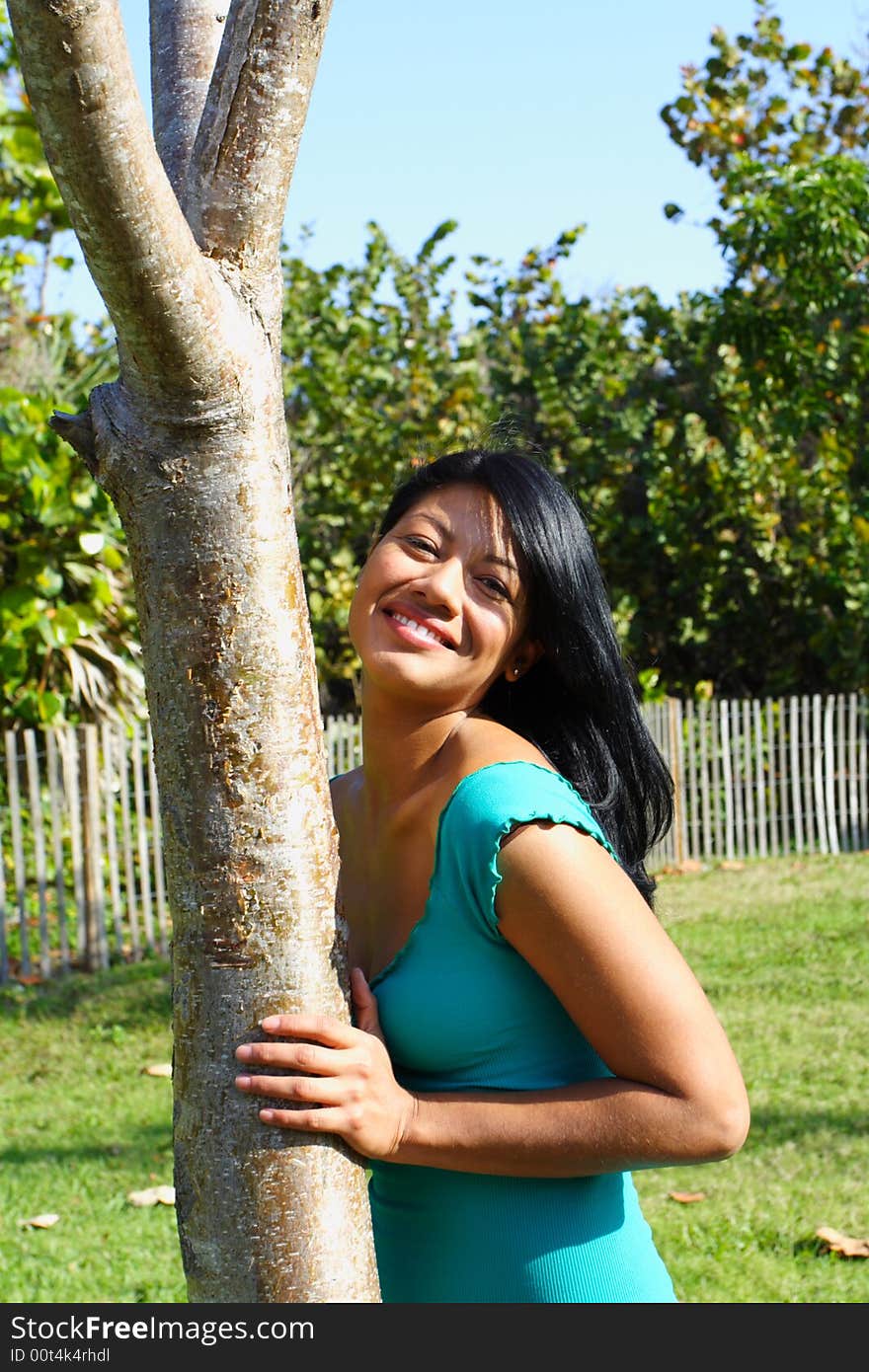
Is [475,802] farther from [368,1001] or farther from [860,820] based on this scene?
[860,820]

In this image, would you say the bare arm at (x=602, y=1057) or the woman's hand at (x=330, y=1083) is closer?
the woman's hand at (x=330, y=1083)

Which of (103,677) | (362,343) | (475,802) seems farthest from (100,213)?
(362,343)

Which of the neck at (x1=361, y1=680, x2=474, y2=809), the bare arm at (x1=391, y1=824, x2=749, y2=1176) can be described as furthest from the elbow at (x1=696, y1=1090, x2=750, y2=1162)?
the neck at (x1=361, y1=680, x2=474, y2=809)

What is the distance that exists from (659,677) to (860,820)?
222cm

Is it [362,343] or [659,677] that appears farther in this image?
[659,677]

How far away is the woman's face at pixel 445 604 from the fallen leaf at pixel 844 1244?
2777mm

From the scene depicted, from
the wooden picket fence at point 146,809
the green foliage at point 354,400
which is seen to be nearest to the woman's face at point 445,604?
the wooden picket fence at point 146,809

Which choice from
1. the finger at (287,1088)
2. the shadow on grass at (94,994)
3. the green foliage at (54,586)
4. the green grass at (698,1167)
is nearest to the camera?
the finger at (287,1088)

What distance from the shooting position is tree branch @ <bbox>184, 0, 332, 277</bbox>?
1.53 m

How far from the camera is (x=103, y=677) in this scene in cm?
898

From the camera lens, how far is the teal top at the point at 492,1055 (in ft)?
5.75

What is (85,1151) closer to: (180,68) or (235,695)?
(235,695)

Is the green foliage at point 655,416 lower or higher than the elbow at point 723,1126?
higher

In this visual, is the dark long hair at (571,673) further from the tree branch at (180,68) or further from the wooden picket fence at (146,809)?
the wooden picket fence at (146,809)
